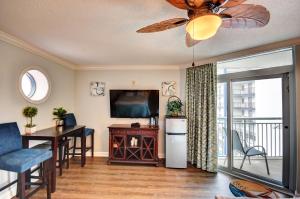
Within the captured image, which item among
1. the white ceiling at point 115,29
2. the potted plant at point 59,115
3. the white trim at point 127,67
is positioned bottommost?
the potted plant at point 59,115

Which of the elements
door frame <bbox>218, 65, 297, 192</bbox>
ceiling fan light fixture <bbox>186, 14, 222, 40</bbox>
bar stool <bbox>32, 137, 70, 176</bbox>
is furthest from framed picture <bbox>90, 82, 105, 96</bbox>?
ceiling fan light fixture <bbox>186, 14, 222, 40</bbox>

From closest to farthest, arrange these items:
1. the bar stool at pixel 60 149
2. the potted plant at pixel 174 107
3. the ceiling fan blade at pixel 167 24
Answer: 1. the ceiling fan blade at pixel 167 24
2. the bar stool at pixel 60 149
3. the potted plant at pixel 174 107

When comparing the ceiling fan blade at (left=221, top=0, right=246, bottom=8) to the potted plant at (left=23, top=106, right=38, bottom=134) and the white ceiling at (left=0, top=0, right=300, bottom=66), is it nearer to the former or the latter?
the white ceiling at (left=0, top=0, right=300, bottom=66)

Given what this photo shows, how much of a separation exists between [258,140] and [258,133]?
5.0 inches

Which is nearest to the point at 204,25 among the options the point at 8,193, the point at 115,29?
the point at 115,29

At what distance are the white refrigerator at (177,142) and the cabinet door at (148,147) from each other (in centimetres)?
37

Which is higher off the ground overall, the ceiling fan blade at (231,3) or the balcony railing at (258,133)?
the ceiling fan blade at (231,3)

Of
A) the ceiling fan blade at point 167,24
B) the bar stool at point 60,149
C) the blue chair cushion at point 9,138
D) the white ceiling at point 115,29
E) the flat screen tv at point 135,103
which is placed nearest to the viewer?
A: the ceiling fan blade at point 167,24

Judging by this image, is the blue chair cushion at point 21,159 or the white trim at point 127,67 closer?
the blue chair cushion at point 21,159

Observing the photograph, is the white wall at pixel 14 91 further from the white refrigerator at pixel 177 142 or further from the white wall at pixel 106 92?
the white refrigerator at pixel 177 142

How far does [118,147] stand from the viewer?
154 inches

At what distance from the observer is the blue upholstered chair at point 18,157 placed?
6.35ft

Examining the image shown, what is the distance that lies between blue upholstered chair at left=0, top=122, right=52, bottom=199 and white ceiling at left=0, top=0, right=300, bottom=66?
1312mm

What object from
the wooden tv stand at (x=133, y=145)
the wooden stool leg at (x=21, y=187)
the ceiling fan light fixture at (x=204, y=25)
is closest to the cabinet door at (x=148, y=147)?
the wooden tv stand at (x=133, y=145)
